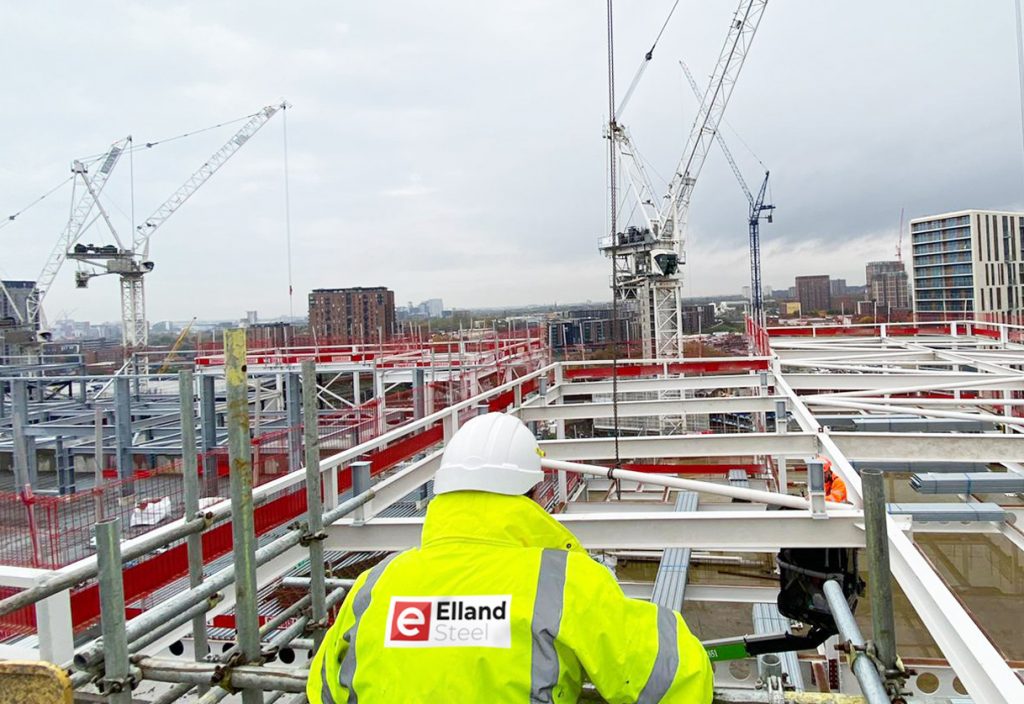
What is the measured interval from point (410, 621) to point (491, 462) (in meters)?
0.54

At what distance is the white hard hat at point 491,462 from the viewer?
6.85 ft

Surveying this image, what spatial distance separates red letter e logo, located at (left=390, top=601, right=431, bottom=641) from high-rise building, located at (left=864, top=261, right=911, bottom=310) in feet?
353

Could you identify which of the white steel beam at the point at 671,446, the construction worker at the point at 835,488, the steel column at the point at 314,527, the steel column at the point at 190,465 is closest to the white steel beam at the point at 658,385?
the white steel beam at the point at 671,446

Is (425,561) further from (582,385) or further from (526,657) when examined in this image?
(582,385)

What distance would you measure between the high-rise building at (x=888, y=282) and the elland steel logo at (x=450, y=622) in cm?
10764

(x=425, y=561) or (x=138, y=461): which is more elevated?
(x=425, y=561)

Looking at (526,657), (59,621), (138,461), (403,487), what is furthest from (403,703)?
(138,461)

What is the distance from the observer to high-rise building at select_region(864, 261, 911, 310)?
9925 centimetres

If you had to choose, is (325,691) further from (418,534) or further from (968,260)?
(968,260)

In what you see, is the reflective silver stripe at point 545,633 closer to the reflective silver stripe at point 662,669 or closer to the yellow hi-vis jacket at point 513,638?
the yellow hi-vis jacket at point 513,638

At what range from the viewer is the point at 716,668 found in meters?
7.63

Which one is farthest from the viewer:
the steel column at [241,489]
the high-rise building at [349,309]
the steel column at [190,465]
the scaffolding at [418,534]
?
the high-rise building at [349,309]

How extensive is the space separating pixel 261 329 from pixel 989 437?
117 feet

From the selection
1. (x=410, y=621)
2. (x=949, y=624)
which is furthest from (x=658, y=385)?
(x=410, y=621)
